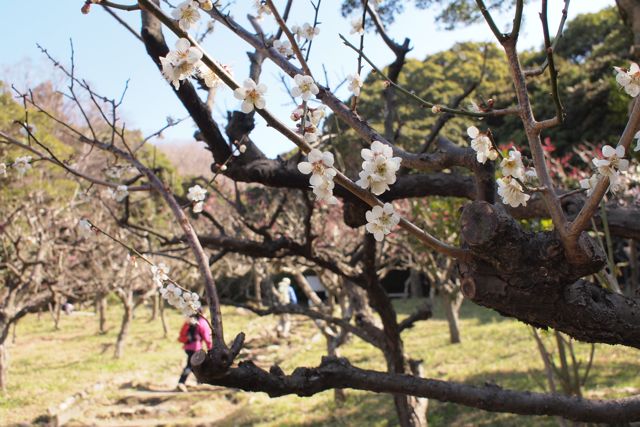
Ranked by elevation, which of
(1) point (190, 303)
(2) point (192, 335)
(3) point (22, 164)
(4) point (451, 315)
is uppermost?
(3) point (22, 164)

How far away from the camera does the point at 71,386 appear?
884 cm

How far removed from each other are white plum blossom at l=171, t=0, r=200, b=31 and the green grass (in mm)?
4870

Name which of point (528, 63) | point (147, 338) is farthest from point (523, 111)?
point (528, 63)

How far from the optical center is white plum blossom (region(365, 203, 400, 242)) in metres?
1.29

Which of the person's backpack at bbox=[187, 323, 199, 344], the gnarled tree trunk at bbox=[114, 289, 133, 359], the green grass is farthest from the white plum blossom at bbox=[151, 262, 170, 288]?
the gnarled tree trunk at bbox=[114, 289, 133, 359]

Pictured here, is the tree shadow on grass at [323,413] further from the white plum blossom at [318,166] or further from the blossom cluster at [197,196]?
the white plum blossom at [318,166]

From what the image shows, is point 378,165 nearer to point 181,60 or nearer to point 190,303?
point 181,60

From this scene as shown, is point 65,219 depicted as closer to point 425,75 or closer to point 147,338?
point 147,338

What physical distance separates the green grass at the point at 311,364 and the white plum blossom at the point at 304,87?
4647 millimetres

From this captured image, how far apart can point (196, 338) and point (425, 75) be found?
13768mm

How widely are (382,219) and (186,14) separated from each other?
2.23 ft

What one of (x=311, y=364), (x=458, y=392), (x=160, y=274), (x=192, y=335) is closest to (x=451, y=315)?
(x=311, y=364)

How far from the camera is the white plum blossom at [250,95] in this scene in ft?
4.18

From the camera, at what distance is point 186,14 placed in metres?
1.38
